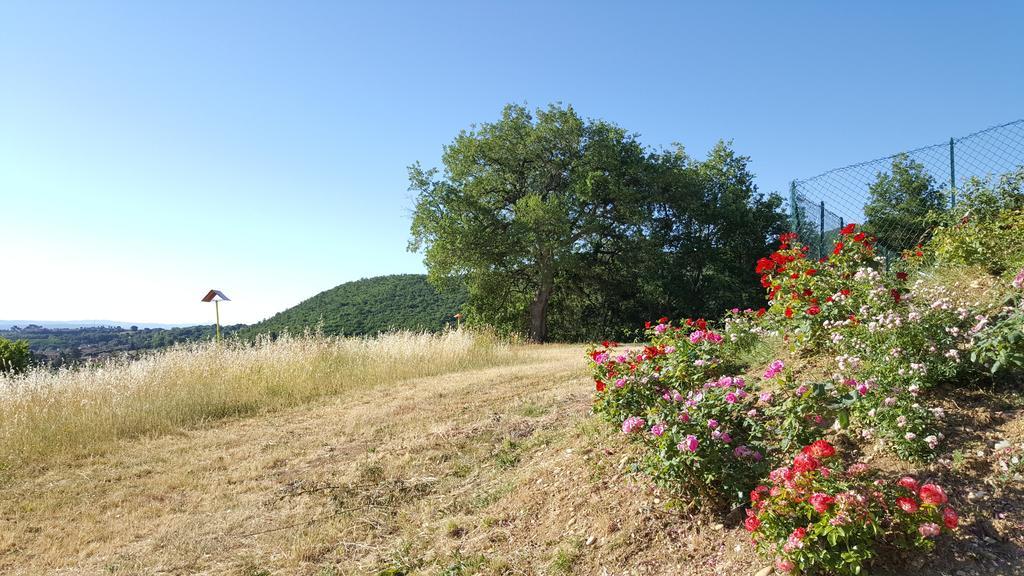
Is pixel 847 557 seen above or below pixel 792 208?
below

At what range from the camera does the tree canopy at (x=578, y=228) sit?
15.9 m

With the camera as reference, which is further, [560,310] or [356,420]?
[560,310]

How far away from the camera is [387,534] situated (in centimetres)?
325

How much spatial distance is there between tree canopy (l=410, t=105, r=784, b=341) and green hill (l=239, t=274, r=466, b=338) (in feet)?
21.9

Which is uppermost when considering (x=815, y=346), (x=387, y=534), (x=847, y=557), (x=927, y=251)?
(x=927, y=251)

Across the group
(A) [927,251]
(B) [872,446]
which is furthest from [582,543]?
(A) [927,251]

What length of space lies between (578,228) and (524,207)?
6.24 feet

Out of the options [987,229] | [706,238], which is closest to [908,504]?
[987,229]

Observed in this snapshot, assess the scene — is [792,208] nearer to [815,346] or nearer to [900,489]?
[815,346]

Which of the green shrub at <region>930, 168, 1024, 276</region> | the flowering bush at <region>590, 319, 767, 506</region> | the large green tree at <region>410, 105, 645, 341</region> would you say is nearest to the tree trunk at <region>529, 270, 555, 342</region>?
the large green tree at <region>410, 105, 645, 341</region>

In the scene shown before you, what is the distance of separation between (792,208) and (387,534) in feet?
26.5

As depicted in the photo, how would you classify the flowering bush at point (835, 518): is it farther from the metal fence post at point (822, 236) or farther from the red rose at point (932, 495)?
the metal fence post at point (822, 236)

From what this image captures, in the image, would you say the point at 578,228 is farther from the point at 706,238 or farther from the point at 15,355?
the point at 15,355

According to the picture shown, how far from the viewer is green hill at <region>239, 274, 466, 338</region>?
83.7 feet
